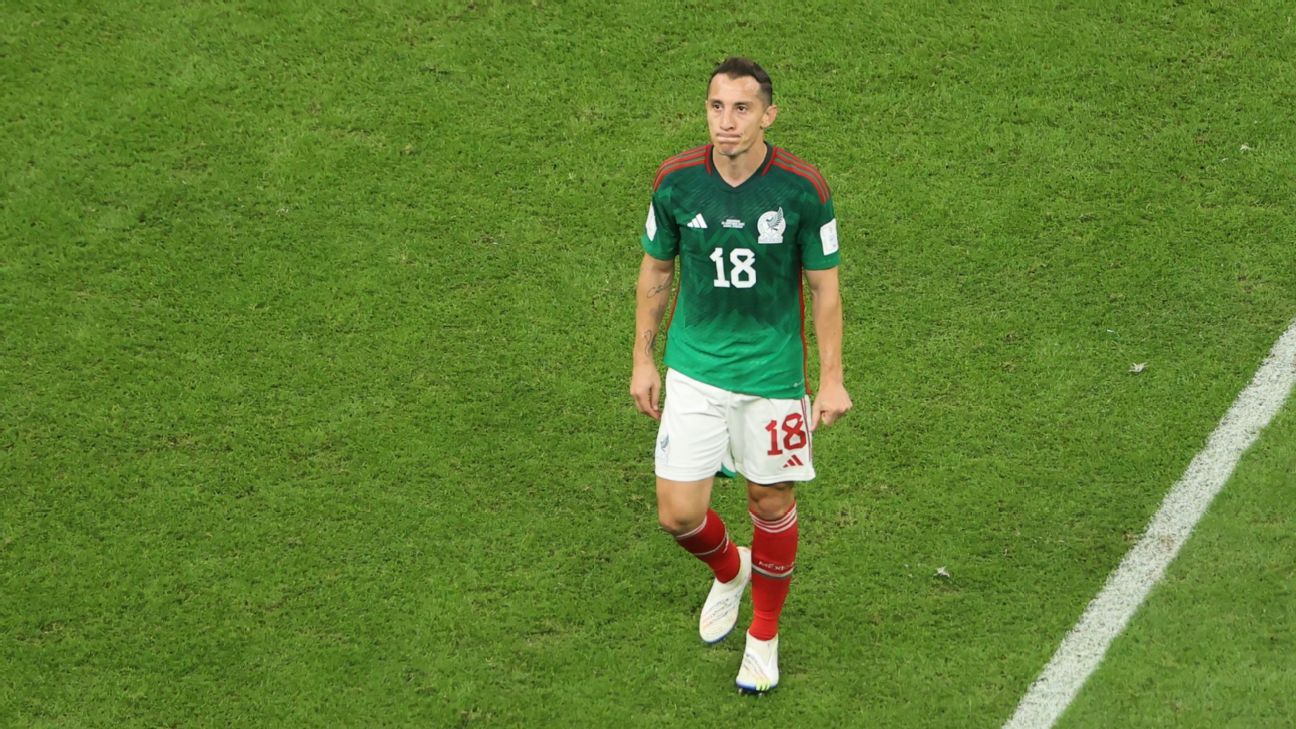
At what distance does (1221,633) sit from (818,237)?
232 cm

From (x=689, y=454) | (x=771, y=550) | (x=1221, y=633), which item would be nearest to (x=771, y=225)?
(x=689, y=454)

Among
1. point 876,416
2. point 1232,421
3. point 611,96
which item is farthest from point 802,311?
point 611,96

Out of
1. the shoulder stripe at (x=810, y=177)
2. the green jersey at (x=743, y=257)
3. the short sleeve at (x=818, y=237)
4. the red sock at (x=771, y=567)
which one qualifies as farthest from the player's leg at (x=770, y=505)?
the shoulder stripe at (x=810, y=177)

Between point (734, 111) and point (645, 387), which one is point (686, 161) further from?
point (645, 387)

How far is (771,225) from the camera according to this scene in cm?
522

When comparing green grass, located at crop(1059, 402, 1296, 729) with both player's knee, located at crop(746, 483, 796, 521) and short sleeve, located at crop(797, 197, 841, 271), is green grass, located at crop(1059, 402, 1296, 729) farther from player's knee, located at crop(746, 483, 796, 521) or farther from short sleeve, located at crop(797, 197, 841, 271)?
short sleeve, located at crop(797, 197, 841, 271)

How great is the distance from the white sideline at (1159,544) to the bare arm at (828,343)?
144 centimetres

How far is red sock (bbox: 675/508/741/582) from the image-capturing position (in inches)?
→ 227

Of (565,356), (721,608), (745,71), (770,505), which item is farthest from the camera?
(565,356)

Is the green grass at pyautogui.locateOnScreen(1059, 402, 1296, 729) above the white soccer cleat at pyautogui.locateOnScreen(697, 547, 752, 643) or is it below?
above

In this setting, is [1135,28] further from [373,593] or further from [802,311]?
[373,593]

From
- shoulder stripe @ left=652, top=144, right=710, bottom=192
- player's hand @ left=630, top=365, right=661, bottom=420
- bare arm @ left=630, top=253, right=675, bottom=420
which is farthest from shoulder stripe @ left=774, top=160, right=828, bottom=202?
player's hand @ left=630, top=365, right=661, bottom=420

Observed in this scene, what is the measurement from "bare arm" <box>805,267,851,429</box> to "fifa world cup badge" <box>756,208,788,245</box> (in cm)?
20

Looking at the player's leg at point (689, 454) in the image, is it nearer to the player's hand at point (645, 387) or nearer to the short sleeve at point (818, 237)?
the player's hand at point (645, 387)
